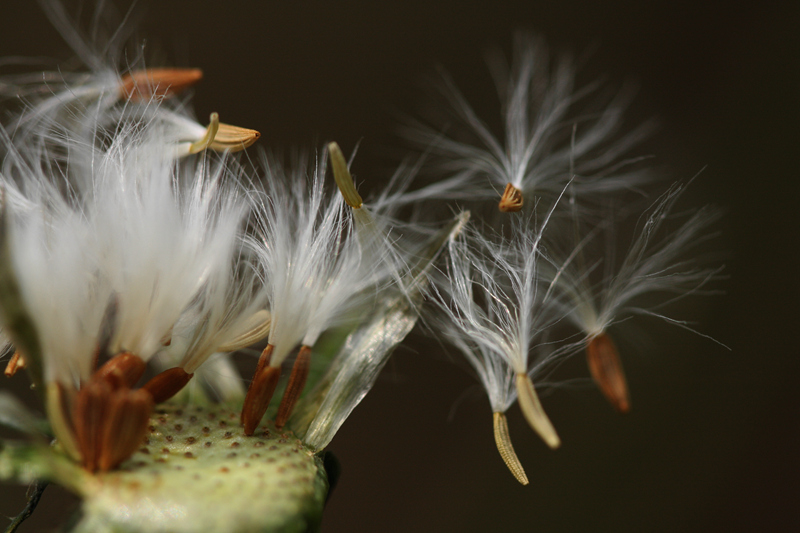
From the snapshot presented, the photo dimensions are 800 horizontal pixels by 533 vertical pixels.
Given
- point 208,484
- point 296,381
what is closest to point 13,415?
point 208,484

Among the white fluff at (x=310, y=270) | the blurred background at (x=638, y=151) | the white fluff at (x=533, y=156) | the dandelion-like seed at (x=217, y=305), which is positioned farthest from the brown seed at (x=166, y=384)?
the blurred background at (x=638, y=151)

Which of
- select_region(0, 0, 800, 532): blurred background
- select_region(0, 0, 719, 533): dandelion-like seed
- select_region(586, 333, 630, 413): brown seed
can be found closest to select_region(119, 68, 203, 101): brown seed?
select_region(0, 0, 719, 533): dandelion-like seed

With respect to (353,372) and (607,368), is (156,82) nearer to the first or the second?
(353,372)

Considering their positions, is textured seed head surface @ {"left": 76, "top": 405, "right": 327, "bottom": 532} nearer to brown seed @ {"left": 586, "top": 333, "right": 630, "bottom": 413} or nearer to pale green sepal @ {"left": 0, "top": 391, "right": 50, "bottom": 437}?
pale green sepal @ {"left": 0, "top": 391, "right": 50, "bottom": 437}

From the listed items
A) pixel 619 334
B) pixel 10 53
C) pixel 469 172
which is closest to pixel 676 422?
pixel 619 334

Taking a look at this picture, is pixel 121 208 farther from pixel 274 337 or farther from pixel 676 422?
pixel 676 422

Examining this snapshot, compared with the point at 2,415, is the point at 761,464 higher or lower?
lower
